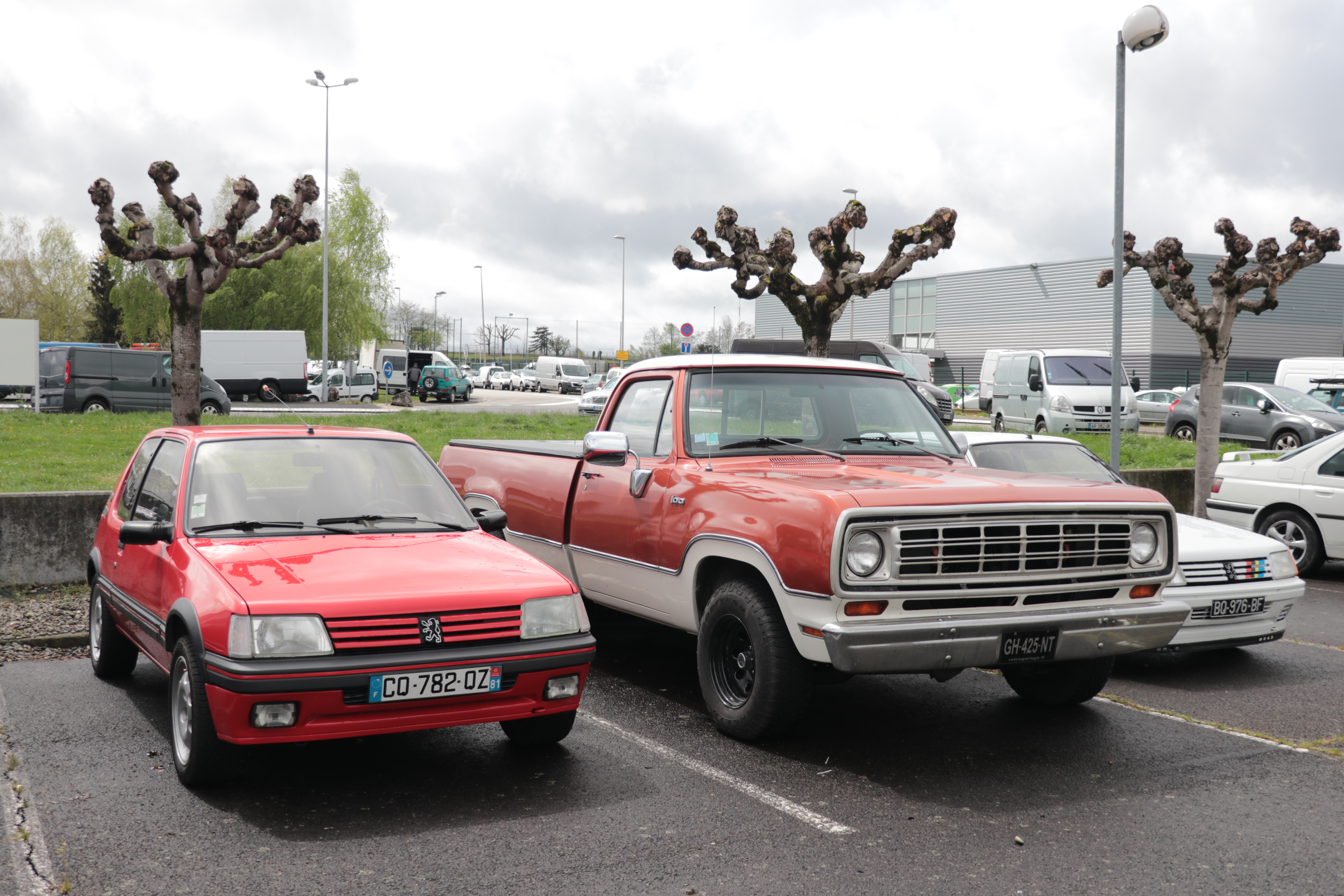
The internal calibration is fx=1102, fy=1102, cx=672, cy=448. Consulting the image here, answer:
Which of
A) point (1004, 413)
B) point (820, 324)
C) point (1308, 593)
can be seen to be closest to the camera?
point (1308, 593)

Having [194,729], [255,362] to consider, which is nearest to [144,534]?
[194,729]

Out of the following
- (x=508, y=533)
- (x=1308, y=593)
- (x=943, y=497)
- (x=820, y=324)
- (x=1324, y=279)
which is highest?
(x=1324, y=279)

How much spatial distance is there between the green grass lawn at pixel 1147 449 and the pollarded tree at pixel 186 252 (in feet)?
36.4

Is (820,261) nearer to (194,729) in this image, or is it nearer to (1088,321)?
(194,729)

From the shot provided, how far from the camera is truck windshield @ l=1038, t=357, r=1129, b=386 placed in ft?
78.8

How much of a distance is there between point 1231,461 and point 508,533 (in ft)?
27.0

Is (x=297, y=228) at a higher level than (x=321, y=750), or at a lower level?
higher

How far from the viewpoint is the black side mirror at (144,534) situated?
5016 millimetres

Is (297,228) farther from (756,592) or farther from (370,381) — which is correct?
(370,381)

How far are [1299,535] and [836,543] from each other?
843cm

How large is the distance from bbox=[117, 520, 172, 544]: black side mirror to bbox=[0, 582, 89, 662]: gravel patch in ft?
8.85

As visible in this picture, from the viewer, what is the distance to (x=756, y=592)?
517 cm

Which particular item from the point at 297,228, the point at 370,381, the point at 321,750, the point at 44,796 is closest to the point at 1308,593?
the point at 321,750

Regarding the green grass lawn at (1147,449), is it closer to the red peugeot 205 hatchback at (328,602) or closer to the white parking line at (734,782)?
the white parking line at (734,782)
